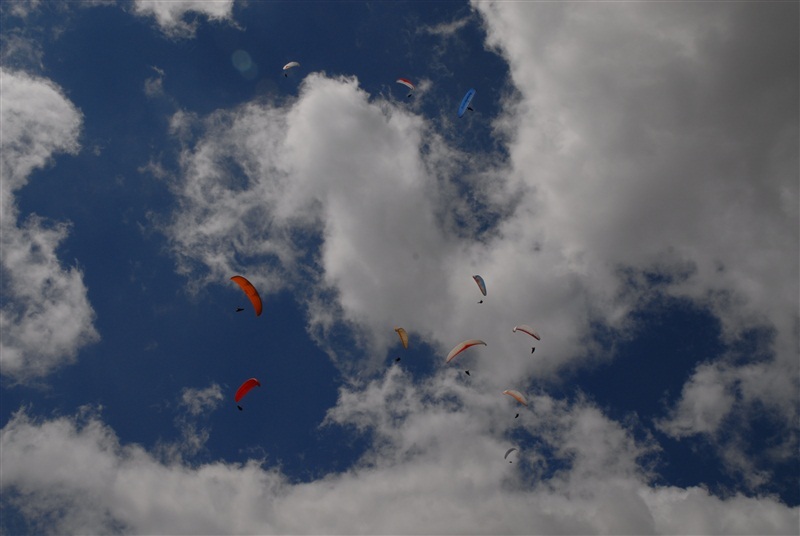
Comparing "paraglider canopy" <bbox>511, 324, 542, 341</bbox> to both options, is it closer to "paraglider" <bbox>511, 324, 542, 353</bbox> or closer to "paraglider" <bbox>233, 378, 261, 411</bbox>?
"paraglider" <bbox>511, 324, 542, 353</bbox>

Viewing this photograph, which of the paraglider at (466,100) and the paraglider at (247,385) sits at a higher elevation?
the paraglider at (466,100)

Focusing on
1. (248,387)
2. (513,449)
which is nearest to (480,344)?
(513,449)

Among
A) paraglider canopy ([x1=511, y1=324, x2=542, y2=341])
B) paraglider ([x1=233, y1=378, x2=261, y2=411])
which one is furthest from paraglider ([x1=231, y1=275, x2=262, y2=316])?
paraglider canopy ([x1=511, y1=324, x2=542, y2=341])

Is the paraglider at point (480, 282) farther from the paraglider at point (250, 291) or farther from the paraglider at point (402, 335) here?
the paraglider at point (250, 291)

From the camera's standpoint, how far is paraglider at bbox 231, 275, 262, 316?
180ft

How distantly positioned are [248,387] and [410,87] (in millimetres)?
39449

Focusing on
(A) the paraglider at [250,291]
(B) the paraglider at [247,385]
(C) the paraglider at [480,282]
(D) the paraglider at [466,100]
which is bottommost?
(B) the paraglider at [247,385]

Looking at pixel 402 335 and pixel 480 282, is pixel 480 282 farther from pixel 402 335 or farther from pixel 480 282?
pixel 402 335

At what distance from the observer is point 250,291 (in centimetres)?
5584

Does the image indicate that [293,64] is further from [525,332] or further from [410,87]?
[525,332]

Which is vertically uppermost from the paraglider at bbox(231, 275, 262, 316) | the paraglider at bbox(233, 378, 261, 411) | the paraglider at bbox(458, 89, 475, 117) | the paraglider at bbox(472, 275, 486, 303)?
the paraglider at bbox(458, 89, 475, 117)

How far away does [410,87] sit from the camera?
214 ft

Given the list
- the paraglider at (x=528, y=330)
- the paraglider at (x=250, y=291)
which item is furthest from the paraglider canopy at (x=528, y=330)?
the paraglider at (x=250, y=291)

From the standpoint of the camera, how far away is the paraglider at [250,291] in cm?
5486
